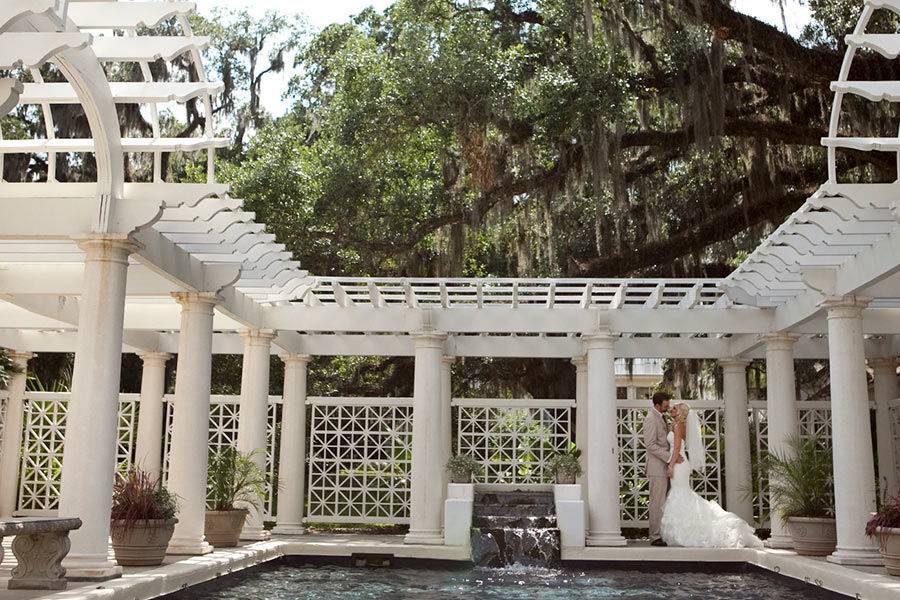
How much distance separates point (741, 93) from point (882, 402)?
517 centimetres

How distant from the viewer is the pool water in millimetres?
9812

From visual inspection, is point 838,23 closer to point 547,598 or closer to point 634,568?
point 634,568

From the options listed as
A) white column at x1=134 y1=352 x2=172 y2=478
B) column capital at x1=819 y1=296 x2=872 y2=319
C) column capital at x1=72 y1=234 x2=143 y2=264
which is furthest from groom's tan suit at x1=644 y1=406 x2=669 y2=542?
column capital at x1=72 y1=234 x2=143 y2=264

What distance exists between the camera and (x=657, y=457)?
46.5ft

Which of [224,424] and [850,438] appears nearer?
[850,438]

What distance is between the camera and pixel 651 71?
15.6m

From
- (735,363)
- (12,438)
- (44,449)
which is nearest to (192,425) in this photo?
(12,438)

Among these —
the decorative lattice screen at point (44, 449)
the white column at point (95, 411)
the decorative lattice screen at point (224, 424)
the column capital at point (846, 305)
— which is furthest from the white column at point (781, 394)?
the decorative lattice screen at point (44, 449)

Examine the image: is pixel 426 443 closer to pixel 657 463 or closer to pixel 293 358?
pixel 293 358

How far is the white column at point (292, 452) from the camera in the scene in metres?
15.5

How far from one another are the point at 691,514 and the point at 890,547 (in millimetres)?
4180

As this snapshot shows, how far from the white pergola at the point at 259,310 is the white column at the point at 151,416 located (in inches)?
Answer: 1.4

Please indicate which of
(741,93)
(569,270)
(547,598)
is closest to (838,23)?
(741,93)

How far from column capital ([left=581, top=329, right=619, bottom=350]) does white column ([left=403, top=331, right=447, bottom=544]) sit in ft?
6.54
